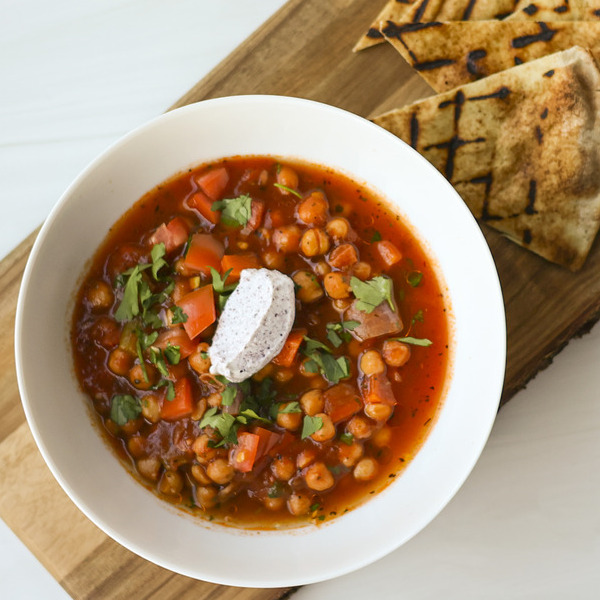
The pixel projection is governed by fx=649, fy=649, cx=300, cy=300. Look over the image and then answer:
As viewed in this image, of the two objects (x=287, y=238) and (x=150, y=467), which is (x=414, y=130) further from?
(x=150, y=467)

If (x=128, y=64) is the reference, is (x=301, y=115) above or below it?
below

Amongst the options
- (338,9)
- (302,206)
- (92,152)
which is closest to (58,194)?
(92,152)

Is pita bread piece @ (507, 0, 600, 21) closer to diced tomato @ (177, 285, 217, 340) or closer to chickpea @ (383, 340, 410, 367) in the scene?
chickpea @ (383, 340, 410, 367)

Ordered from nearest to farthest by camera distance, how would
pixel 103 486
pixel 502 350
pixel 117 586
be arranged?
pixel 502 350
pixel 103 486
pixel 117 586

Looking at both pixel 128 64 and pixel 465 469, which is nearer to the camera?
pixel 465 469

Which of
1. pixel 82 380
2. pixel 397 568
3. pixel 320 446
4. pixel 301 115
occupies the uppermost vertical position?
pixel 301 115

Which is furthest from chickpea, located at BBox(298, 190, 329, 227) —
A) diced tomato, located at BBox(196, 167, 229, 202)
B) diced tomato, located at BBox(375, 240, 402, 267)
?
diced tomato, located at BBox(196, 167, 229, 202)

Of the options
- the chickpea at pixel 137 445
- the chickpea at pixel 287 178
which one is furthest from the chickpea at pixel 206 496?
the chickpea at pixel 287 178

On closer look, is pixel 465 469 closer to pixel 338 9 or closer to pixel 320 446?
pixel 320 446
